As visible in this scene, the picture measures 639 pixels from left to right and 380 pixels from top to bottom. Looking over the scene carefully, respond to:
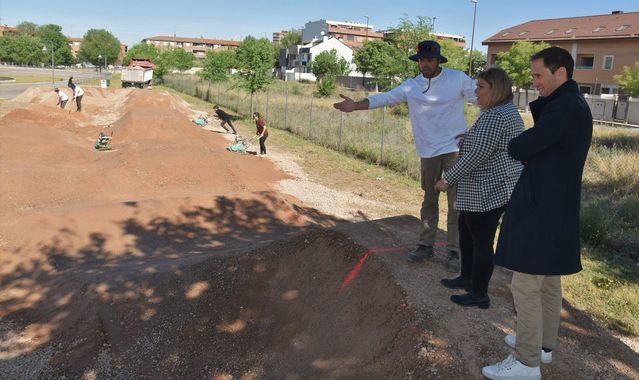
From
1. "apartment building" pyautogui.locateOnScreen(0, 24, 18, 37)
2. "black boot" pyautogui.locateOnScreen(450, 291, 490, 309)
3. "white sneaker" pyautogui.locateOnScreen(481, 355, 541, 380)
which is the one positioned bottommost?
"white sneaker" pyautogui.locateOnScreen(481, 355, 541, 380)

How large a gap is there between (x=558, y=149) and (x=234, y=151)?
42.5 feet

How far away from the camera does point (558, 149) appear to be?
2.73 meters

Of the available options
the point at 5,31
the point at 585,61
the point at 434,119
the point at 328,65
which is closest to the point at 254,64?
the point at 434,119

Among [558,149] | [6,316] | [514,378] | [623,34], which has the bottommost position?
[6,316]

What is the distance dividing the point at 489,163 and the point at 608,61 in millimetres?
50785

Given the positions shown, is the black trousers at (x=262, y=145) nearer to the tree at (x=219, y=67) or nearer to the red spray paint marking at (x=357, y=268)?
the red spray paint marking at (x=357, y=268)

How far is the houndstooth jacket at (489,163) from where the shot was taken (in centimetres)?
350

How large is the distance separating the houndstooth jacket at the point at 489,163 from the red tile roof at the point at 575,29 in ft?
161

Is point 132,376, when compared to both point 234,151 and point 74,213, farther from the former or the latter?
point 234,151

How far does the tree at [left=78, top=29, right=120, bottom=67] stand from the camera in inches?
4003

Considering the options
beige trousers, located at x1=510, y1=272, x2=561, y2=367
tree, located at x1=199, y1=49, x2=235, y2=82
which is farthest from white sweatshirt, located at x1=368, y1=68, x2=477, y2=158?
tree, located at x1=199, y1=49, x2=235, y2=82

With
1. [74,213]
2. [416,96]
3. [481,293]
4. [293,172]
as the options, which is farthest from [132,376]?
[293,172]

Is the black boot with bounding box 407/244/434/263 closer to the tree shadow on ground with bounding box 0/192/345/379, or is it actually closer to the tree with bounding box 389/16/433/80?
the tree shadow on ground with bounding box 0/192/345/379

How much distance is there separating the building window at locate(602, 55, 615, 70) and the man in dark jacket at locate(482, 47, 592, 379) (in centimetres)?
5089
